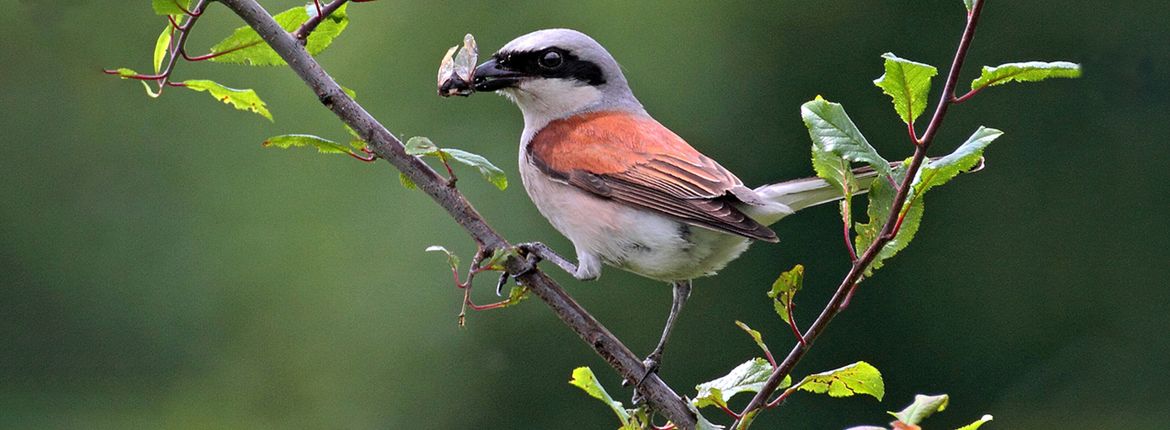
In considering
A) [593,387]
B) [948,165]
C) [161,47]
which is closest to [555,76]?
[161,47]

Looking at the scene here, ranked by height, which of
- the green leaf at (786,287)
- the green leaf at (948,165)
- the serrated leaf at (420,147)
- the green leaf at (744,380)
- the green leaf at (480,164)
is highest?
the serrated leaf at (420,147)

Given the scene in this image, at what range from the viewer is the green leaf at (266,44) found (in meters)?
2.39

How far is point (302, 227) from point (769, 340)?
3.96 meters

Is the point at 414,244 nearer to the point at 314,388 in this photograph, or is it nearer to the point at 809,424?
the point at 314,388

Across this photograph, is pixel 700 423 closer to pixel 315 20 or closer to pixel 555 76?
pixel 315 20

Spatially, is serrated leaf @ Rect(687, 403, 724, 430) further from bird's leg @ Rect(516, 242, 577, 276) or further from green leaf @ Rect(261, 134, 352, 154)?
green leaf @ Rect(261, 134, 352, 154)

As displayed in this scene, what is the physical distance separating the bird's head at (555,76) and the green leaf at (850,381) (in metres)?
1.63

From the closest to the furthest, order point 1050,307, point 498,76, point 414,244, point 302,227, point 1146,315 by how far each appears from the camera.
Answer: point 498,76 → point 414,244 → point 302,227 → point 1146,315 → point 1050,307

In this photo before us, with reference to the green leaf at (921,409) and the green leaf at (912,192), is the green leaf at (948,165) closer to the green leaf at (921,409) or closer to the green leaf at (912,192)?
the green leaf at (912,192)

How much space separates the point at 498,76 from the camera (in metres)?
3.74

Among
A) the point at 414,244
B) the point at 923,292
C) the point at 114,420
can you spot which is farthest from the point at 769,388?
the point at 923,292

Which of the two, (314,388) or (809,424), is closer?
(314,388)

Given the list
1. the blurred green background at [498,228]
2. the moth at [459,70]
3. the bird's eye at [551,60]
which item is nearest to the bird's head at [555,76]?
the bird's eye at [551,60]

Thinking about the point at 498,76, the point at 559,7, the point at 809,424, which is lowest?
the point at 809,424
